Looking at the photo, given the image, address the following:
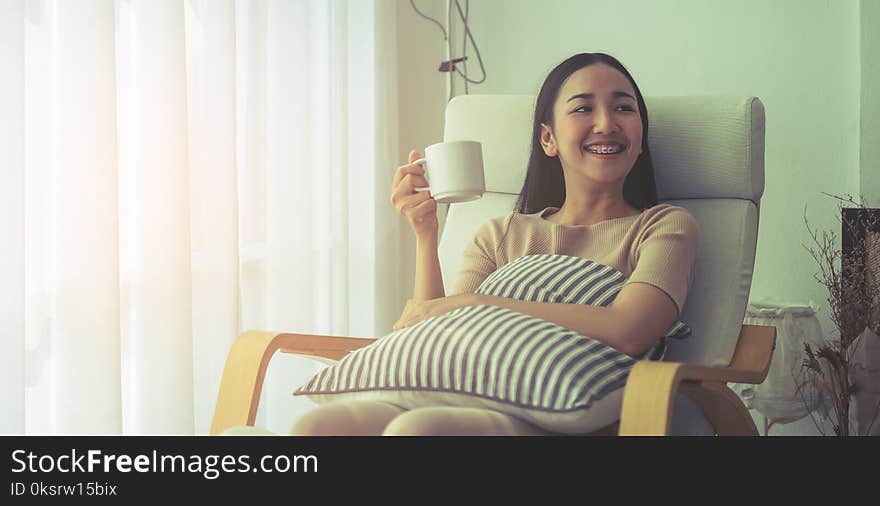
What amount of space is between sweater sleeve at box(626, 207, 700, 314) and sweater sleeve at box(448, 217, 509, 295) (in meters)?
0.28

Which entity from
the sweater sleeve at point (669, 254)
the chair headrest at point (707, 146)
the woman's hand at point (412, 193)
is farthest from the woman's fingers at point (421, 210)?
the chair headrest at point (707, 146)

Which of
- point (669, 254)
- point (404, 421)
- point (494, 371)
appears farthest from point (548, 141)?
point (404, 421)

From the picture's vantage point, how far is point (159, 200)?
1.59 meters

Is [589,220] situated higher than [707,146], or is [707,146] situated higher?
[707,146]

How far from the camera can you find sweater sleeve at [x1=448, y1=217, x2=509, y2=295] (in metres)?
1.54

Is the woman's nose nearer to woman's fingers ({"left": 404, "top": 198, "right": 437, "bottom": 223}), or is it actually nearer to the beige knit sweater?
the beige knit sweater

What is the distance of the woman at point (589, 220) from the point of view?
Result: 126 centimetres

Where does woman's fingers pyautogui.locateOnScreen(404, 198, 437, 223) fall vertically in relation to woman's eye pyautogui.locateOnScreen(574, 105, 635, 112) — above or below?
below

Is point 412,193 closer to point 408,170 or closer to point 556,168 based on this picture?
point 408,170

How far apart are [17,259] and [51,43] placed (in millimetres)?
374

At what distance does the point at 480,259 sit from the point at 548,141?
267mm

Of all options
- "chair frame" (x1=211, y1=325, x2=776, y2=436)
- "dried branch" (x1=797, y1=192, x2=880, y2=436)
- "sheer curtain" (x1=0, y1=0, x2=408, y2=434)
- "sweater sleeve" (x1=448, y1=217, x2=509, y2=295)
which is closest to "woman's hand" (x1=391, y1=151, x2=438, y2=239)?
"sweater sleeve" (x1=448, y1=217, x2=509, y2=295)

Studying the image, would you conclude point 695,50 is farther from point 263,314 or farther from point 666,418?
point 666,418
